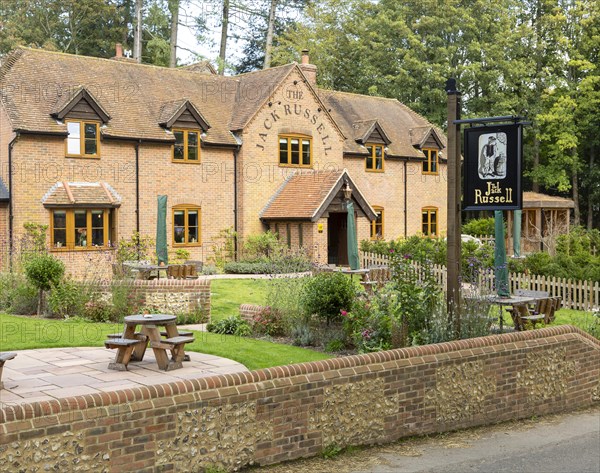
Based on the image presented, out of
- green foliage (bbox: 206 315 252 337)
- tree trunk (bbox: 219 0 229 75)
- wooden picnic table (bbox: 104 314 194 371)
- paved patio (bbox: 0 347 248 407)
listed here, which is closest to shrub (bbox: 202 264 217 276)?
green foliage (bbox: 206 315 252 337)

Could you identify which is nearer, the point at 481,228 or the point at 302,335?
the point at 302,335

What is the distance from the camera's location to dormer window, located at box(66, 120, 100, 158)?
83.6ft

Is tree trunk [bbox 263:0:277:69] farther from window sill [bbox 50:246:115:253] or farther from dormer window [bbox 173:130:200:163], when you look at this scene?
window sill [bbox 50:246:115:253]

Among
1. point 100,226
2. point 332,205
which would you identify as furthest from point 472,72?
point 100,226

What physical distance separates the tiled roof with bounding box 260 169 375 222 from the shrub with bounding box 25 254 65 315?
1362 cm

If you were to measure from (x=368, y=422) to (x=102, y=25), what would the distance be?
41.9 m

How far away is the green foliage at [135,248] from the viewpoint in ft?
85.0

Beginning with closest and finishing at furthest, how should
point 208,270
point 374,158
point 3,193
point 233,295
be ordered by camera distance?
1. point 233,295
2. point 3,193
3. point 208,270
4. point 374,158

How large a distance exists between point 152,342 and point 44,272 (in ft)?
19.2

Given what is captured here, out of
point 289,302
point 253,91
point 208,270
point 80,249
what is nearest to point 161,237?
point 80,249

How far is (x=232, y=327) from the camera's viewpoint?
45.4 feet

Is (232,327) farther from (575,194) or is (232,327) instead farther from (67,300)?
(575,194)

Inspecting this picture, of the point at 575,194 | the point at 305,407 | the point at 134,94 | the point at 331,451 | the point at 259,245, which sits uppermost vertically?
the point at 134,94

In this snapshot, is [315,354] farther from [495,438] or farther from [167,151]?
[167,151]
